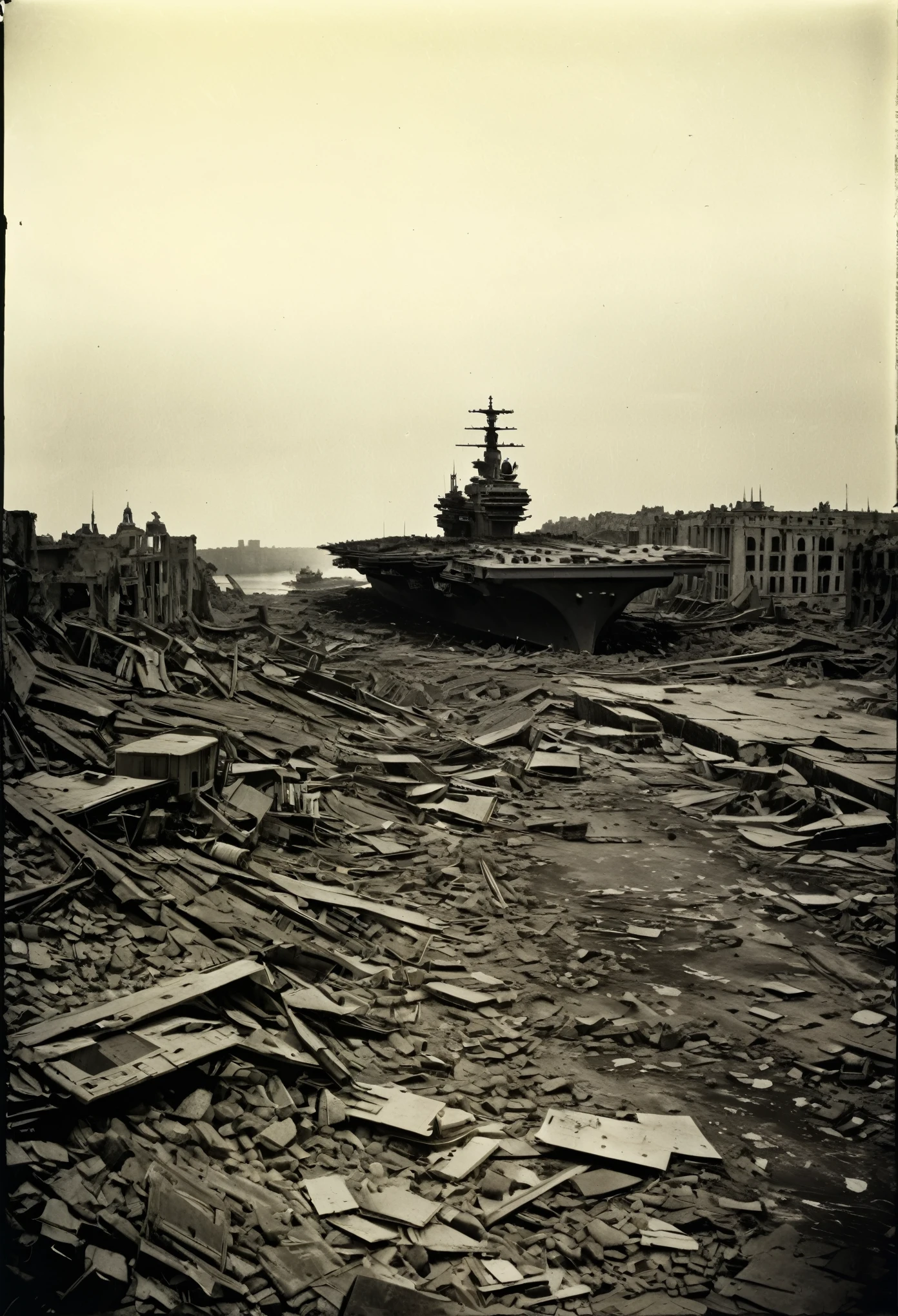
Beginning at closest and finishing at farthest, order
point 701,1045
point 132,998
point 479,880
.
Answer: point 132,998, point 701,1045, point 479,880

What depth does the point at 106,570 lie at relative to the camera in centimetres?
1617

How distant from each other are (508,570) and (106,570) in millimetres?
9684

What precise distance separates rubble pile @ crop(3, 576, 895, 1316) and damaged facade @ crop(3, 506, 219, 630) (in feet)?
2.85

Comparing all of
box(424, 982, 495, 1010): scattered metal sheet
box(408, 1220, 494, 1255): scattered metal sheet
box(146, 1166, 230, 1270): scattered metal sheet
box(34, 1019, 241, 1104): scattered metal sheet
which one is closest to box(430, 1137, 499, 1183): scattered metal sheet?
box(408, 1220, 494, 1255): scattered metal sheet

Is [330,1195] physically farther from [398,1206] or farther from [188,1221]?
[188,1221]

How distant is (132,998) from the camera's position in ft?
17.6

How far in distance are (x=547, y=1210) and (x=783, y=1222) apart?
1.02 meters

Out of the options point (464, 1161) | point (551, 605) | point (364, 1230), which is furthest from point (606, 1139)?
point (551, 605)

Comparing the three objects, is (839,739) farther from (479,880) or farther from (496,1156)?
(496,1156)

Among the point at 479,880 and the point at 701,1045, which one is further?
the point at 479,880

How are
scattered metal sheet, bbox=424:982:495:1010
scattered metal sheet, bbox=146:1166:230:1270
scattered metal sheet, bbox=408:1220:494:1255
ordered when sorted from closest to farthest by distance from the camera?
1. scattered metal sheet, bbox=146:1166:230:1270
2. scattered metal sheet, bbox=408:1220:494:1255
3. scattered metal sheet, bbox=424:982:495:1010

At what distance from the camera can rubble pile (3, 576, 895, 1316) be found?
13.3 ft

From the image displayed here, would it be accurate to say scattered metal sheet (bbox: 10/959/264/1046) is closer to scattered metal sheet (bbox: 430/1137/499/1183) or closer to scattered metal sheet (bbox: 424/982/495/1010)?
scattered metal sheet (bbox: 424/982/495/1010)

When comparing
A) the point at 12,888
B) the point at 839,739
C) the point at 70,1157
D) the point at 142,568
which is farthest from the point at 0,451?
the point at 142,568
